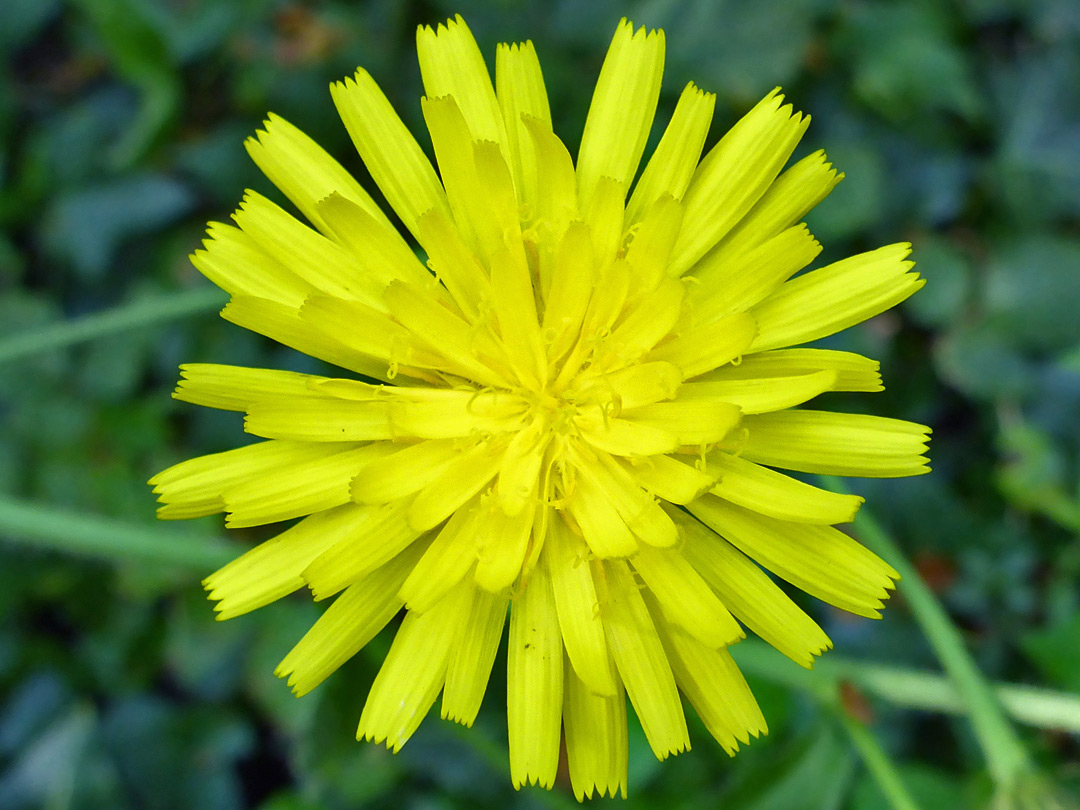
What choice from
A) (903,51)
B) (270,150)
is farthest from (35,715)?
(903,51)

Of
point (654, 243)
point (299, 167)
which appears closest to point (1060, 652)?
point (654, 243)

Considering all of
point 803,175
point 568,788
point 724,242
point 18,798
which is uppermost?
point 803,175

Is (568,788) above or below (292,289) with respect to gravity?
below

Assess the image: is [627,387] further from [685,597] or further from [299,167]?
[299,167]

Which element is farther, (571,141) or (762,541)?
(571,141)

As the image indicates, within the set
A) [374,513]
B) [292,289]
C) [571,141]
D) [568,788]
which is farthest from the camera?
[571,141]

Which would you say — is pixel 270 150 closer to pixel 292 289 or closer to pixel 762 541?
pixel 292 289

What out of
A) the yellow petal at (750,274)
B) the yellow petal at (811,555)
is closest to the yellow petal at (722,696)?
the yellow petal at (811,555)

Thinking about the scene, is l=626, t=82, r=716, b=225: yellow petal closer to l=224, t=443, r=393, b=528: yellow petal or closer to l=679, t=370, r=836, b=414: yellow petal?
l=679, t=370, r=836, b=414: yellow petal
